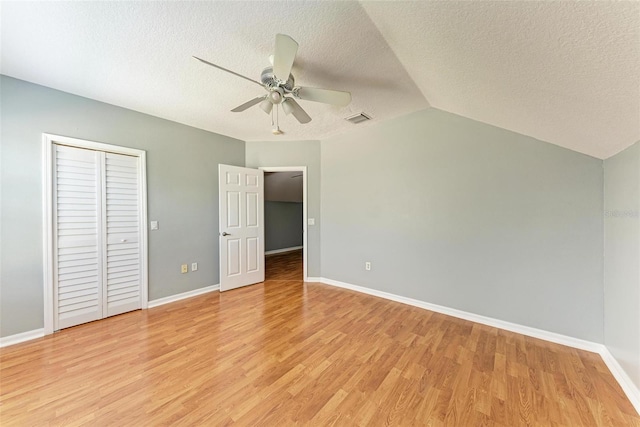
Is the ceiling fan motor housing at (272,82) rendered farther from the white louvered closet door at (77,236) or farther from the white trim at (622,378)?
the white trim at (622,378)

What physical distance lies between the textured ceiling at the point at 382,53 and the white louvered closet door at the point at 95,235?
0.79 m

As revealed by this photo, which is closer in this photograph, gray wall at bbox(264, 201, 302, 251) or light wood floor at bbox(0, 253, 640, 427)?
light wood floor at bbox(0, 253, 640, 427)

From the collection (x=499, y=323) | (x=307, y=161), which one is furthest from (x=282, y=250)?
(x=499, y=323)

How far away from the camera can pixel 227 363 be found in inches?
71.2

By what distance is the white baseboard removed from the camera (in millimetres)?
1524

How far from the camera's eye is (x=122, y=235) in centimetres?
271

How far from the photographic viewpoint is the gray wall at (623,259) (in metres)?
1.52

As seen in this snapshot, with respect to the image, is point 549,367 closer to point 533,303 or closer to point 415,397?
point 533,303

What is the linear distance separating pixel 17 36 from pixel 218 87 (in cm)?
128

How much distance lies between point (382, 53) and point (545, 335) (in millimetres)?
2937

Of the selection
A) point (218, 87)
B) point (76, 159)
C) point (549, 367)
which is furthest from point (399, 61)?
point (76, 159)

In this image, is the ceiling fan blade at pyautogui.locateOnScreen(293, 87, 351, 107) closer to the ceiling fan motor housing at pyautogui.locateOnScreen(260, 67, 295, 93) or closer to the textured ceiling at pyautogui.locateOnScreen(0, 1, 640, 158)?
the ceiling fan motor housing at pyautogui.locateOnScreen(260, 67, 295, 93)

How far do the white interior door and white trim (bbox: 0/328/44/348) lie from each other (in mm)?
1728

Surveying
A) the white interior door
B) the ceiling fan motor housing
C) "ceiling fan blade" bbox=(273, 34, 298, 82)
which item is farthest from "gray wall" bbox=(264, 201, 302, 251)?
"ceiling fan blade" bbox=(273, 34, 298, 82)
